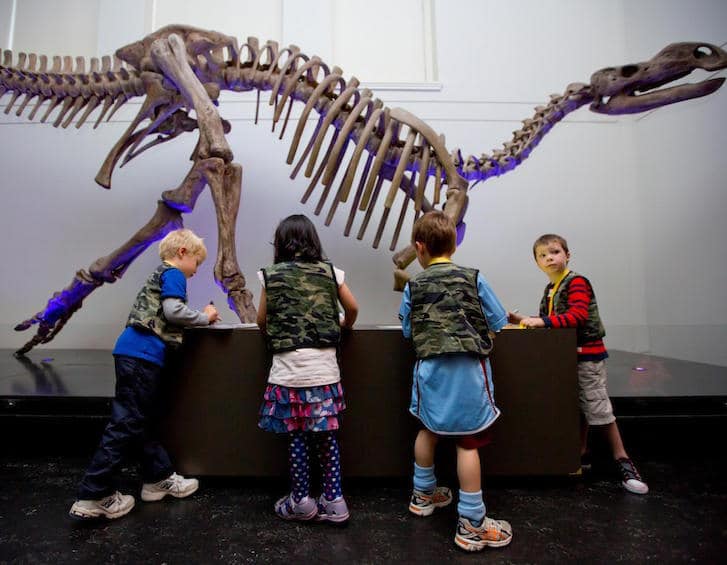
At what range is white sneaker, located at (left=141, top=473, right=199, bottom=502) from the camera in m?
1.77

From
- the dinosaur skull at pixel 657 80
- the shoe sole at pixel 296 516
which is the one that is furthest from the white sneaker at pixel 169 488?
the dinosaur skull at pixel 657 80

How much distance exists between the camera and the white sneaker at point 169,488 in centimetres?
177

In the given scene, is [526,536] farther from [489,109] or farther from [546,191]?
[489,109]

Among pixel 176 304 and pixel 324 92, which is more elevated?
pixel 324 92

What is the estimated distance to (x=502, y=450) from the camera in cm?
188

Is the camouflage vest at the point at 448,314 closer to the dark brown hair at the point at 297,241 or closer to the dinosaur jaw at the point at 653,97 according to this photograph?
the dark brown hair at the point at 297,241

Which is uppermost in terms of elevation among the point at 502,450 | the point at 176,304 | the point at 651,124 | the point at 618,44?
the point at 618,44

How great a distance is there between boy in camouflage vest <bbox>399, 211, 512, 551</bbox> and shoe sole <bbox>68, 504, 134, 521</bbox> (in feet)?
3.94

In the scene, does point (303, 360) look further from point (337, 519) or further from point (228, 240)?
point (228, 240)

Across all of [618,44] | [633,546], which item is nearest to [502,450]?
[633,546]

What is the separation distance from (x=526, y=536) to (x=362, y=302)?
3.14 metres

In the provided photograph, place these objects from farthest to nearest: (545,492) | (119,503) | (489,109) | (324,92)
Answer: (489,109), (324,92), (545,492), (119,503)

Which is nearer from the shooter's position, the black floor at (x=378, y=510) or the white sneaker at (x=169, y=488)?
the black floor at (x=378, y=510)

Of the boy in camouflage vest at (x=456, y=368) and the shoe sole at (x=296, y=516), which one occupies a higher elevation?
the boy in camouflage vest at (x=456, y=368)
